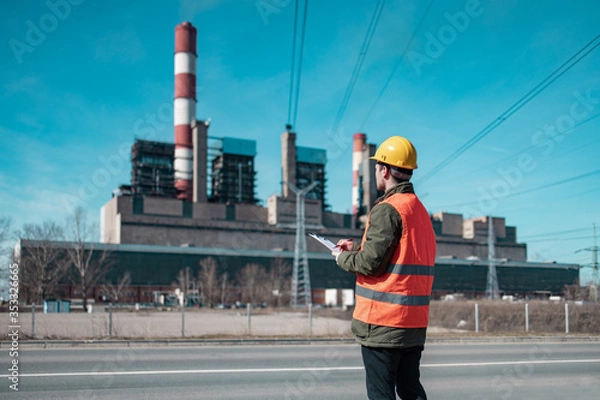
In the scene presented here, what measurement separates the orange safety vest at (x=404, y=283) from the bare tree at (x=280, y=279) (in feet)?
181

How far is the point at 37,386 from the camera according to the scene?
21.0 ft

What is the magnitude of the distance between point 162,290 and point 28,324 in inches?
1882

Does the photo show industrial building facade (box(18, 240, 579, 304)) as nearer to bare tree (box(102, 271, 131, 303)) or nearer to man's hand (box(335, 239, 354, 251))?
bare tree (box(102, 271, 131, 303))

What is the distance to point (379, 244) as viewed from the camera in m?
2.71

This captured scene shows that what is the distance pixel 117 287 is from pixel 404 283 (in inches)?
2399

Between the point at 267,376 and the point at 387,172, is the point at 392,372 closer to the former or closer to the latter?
the point at 387,172

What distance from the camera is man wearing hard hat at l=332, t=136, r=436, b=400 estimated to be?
2.74 meters

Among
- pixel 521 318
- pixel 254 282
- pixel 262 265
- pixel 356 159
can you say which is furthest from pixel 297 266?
pixel 356 159

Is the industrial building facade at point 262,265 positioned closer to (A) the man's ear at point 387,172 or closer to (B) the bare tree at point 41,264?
(B) the bare tree at point 41,264

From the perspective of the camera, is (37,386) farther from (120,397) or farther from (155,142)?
(155,142)

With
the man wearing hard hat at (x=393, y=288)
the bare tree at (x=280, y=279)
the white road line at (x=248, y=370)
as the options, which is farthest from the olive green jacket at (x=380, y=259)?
the bare tree at (x=280, y=279)

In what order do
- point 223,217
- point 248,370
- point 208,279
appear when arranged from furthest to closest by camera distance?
point 223,217 < point 208,279 < point 248,370

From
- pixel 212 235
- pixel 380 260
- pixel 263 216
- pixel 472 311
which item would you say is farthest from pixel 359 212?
pixel 380 260

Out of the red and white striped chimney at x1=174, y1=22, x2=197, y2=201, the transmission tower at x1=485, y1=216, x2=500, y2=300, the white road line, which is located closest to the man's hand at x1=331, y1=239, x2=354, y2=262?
the white road line
